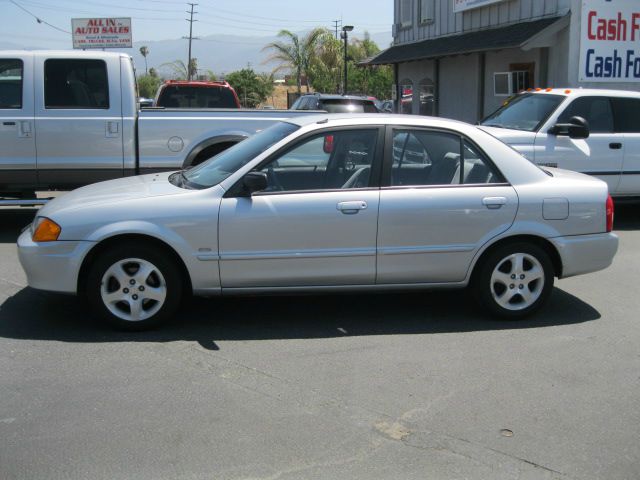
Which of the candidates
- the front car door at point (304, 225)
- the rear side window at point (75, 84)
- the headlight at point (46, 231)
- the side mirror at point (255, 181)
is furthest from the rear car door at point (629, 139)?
the headlight at point (46, 231)

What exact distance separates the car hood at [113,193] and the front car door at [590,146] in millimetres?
5489

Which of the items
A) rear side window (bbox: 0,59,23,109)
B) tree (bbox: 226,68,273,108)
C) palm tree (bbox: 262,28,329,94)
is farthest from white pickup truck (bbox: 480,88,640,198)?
tree (bbox: 226,68,273,108)

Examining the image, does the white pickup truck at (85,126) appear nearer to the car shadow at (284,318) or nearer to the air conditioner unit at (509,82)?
the car shadow at (284,318)

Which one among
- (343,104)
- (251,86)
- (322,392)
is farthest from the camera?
(251,86)

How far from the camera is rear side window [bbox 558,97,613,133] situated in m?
9.66

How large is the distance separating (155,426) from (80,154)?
18.0ft

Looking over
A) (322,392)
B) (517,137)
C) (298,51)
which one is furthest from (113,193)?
(298,51)

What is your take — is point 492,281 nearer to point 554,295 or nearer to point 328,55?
point 554,295

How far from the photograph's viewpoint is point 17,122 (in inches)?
332

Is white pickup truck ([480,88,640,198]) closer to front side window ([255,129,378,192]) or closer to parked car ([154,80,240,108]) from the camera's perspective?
front side window ([255,129,378,192])

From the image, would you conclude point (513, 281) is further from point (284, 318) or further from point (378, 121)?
point (284, 318)

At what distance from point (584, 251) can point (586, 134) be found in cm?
402

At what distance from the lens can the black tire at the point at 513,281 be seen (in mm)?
5609

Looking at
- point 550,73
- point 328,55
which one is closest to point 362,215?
point 550,73
